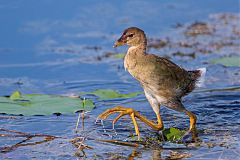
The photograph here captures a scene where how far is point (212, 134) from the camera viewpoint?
22.6ft

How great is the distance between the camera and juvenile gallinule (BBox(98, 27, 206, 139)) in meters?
6.70

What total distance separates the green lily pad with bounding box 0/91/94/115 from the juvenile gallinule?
61cm

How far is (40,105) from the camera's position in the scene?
7320 mm

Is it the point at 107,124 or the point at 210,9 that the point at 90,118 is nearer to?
the point at 107,124

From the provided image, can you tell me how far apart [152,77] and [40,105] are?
130cm

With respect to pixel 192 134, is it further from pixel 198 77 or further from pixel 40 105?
pixel 40 105

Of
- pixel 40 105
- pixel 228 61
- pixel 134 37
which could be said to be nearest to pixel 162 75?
pixel 134 37

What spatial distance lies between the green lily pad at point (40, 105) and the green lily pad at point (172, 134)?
100cm

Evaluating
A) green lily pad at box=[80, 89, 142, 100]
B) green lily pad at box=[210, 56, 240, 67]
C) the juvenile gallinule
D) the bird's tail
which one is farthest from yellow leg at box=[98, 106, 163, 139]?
green lily pad at box=[210, 56, 240, 67]

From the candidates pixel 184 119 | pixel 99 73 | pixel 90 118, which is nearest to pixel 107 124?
pixel 90 118

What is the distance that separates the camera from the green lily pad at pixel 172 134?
6.65m

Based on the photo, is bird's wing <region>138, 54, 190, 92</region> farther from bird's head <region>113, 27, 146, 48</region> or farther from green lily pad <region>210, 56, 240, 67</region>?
green lily pad <region>210, 56, 240, 67</region>

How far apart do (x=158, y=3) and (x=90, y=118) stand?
17.4 ft

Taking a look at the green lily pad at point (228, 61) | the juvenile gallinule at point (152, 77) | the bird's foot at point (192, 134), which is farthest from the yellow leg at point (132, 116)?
the green lily pad at point (228, 61)
